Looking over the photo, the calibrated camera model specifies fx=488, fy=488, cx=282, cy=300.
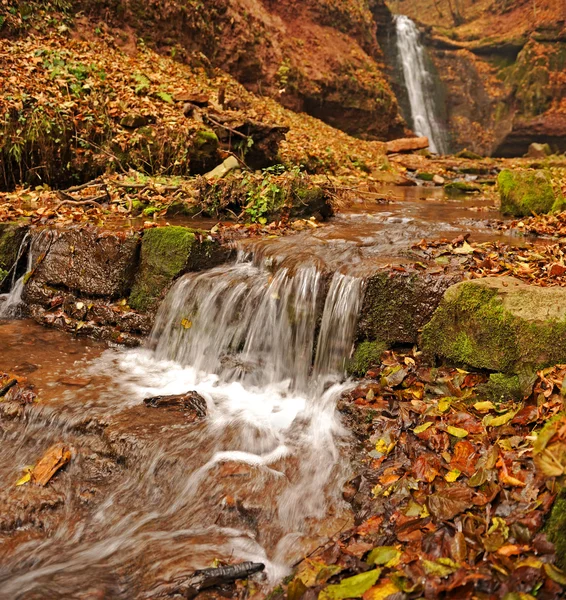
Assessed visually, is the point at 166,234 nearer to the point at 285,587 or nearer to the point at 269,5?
the point at 285,587

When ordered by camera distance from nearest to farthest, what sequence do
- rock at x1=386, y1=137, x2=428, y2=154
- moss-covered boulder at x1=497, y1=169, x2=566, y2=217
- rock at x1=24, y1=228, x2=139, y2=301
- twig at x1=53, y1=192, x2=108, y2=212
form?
rock at x1=24, y1=228, x2=139, y2=301 → twig at x1=53, y1=192, x2=108, y2=212 → moss-covered boulder at x1=497, y1=169, x2=566, y2=217 → rock at x1=386, y1=137, x2=428, y2=154

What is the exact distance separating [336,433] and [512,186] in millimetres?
6132

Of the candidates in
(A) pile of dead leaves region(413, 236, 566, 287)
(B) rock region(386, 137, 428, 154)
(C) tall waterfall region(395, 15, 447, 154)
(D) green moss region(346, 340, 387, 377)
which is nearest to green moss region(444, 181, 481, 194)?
(B) rock region(386, 137, 428, 154)

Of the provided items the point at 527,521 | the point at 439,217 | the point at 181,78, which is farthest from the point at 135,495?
the point at 181,78

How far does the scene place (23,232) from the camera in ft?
21.7

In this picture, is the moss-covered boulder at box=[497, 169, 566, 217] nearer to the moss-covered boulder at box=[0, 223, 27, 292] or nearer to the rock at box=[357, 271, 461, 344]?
the rock at box=[357, 271, 461, 344]

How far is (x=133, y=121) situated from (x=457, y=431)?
8.22 m

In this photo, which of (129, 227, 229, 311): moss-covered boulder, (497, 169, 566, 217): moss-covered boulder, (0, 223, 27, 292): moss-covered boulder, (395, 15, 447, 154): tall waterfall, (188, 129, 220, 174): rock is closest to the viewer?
(129, 227, 229, 311): moss-covered boulder

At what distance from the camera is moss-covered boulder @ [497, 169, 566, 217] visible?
7.44m

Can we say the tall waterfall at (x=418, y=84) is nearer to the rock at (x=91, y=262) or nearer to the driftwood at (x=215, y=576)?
the rock at (x=91, y=262)

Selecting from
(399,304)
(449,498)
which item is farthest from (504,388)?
(399,304)

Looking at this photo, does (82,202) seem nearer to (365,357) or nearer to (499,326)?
(365,357)

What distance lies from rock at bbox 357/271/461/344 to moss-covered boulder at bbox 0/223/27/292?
15.9 feet

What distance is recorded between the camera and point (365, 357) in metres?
4.43
